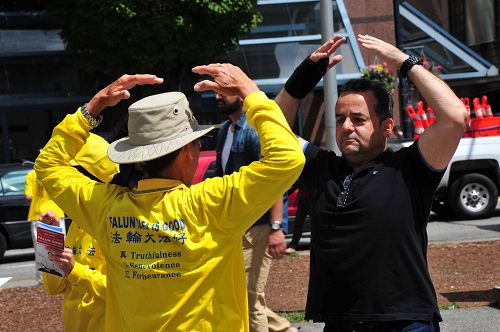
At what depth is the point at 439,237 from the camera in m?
12.7

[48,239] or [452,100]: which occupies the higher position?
[452,100]

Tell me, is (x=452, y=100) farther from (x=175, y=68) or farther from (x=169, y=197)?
(x=175, y=68)

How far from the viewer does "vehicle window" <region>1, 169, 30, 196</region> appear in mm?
13664

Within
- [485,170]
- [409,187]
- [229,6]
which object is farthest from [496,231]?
[409,187]

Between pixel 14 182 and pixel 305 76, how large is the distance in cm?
1090

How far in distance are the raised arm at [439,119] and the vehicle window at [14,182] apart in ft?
37.0

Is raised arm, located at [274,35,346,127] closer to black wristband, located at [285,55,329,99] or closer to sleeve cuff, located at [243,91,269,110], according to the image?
black wristband, located at [285,55,329,99]

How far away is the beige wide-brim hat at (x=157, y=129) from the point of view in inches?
112

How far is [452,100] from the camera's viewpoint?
3.29m

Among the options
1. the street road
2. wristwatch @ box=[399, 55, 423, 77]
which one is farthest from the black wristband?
the street road

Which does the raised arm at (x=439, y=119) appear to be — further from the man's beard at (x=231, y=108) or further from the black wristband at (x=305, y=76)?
the man's beard at (x=231, y=108)

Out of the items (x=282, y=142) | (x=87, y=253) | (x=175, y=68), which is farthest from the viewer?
(x=175, y=68)

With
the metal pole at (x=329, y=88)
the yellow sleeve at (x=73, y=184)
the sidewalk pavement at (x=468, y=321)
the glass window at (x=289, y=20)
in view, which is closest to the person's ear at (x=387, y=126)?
the yellow sleeve at (x=73, y=184)

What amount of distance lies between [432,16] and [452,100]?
1144 inches
